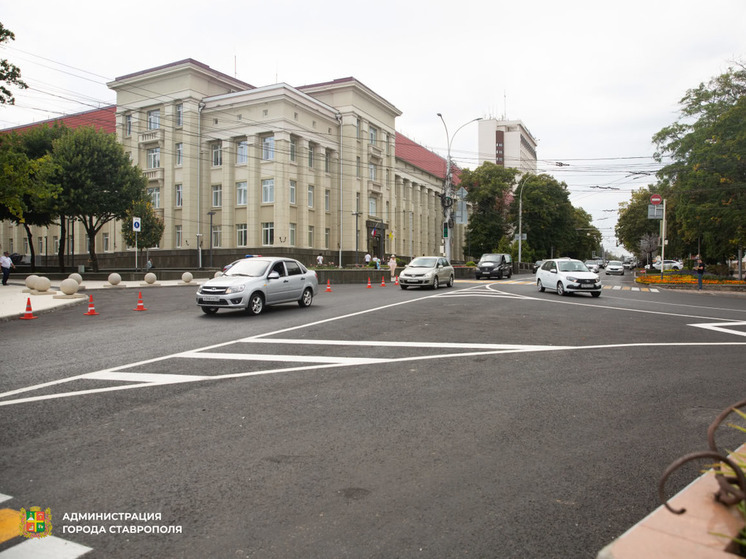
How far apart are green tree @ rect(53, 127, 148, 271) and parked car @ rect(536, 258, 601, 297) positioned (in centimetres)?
3078

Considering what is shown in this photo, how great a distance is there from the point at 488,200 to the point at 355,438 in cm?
7066

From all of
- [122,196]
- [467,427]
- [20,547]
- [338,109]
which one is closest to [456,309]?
[467,427]

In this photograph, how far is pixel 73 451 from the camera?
4.31 metres

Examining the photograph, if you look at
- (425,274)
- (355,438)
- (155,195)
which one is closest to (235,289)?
(355,438)

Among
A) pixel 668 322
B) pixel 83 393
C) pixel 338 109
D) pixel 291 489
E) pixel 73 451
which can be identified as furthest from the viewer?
pixel 338 109

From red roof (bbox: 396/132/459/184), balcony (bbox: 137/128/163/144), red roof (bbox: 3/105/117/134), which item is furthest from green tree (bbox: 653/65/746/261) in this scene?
red roof (bbox: 3/105/117/134)

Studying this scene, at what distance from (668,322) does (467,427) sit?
11.0m

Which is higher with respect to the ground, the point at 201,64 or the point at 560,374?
the point at 201,64

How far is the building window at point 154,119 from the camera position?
51750 mm

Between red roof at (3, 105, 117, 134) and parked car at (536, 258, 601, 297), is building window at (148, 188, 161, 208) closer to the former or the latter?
red roof at (3, 105, 117, 134)

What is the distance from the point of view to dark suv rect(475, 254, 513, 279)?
39.7m

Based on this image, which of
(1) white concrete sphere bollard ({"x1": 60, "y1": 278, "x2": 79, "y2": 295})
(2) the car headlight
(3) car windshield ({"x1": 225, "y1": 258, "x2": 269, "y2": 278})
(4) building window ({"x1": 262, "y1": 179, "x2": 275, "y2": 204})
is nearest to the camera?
(2) the car headlight

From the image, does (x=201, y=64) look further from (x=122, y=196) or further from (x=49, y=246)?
(x=49, y=246)

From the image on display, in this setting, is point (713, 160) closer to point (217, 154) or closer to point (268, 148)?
point (268, 148)
